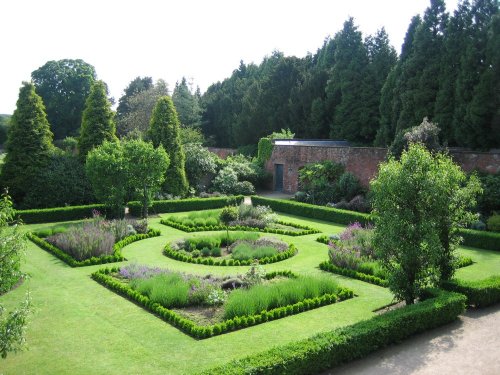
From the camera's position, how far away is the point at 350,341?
748cm

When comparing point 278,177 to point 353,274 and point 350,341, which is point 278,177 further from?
point 350,341

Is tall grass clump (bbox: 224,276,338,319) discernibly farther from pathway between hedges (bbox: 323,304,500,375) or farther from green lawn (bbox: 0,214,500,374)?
pathway between hedges (bbox: 323,304,500,375)

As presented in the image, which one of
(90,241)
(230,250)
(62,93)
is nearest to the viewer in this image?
(90,241)

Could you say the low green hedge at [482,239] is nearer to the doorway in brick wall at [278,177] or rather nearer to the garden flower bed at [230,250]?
the garden flower bed at [230,250]

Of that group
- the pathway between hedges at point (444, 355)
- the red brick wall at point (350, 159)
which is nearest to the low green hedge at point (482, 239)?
the red brick wall at point (350, 159)

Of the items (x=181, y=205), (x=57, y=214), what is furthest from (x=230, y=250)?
(x=57, y=214)

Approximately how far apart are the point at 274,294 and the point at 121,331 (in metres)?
3.15

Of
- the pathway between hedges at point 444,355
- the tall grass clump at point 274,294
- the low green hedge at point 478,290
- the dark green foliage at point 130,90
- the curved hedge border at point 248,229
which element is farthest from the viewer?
the dark green foliage at point 130,90

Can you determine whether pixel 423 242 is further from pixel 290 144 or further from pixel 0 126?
pixel 0 126

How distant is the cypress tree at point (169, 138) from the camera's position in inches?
958

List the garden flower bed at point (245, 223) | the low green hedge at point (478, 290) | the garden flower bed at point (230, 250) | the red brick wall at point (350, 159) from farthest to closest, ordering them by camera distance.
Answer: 1. the red brick wall at point (350, 159)
2. the garden flower bed at point (245, 223)
3. the garden flower bed at point (230, 250)
4. the low green hedge at point (478, 290)

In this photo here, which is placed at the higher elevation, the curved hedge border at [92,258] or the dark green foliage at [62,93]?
the dark green foliage at [62,93]

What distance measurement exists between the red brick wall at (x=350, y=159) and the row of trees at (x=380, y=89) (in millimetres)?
2755

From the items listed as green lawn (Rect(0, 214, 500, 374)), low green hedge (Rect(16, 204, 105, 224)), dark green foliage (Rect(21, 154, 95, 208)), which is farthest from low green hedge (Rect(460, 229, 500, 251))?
dark green foliage (Rect(21, 154, 95, 208))
